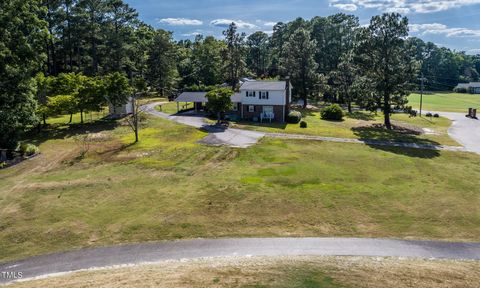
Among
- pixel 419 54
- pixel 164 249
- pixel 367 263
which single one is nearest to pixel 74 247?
pixel 164 249

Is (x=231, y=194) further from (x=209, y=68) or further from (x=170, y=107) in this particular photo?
(x=209, y=68)

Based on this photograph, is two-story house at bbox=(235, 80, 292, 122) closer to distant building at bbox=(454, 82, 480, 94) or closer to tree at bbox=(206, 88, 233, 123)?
tree at bbox=(206, 88, 233, 123)

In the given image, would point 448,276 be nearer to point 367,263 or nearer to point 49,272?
point 367,263

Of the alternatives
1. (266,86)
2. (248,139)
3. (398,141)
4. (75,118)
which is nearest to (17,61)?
(75,118)

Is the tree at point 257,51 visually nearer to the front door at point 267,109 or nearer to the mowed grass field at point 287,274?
the front door at point 267,109

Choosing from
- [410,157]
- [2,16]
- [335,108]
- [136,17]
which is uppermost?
[136,17]

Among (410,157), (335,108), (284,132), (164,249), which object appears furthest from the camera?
(335,108)

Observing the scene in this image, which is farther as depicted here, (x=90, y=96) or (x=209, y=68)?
(x=209, y=68)
